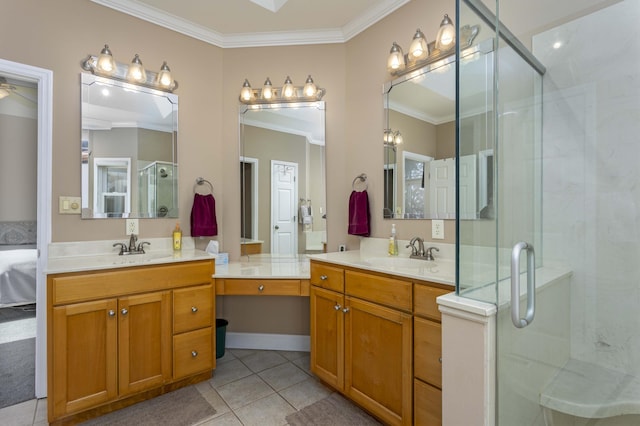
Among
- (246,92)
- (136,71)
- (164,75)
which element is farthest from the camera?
(246,92)

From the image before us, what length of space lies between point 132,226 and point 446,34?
2.50 m

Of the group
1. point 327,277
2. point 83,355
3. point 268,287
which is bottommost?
point 83,355

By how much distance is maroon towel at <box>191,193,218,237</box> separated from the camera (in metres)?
2.52

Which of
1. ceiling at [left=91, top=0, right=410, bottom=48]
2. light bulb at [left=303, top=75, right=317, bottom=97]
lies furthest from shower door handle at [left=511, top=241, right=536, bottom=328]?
light bulb at [left=303, top=75, right=317, bottom=97]

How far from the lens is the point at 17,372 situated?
226cm

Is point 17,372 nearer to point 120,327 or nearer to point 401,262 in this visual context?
point 120,327

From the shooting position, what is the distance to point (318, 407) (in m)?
1.92

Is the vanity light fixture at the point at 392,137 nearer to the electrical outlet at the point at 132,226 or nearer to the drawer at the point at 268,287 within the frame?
the drawer at the point at 268,287

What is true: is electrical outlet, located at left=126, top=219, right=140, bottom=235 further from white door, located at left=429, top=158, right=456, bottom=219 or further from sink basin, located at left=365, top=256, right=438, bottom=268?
white door, located at left=429, top=158, right=456, bottom=219

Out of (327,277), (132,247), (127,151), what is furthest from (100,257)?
(327,277)

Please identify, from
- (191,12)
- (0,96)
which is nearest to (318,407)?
(191,12)

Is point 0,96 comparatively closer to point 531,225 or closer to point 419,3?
point 419,3

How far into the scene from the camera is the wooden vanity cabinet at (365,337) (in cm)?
158

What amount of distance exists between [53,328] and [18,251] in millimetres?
2691
